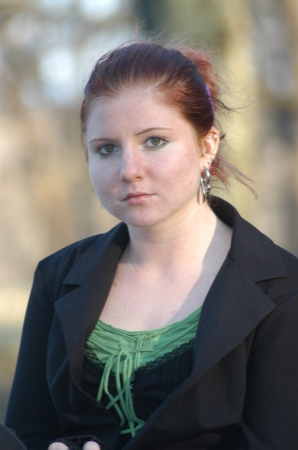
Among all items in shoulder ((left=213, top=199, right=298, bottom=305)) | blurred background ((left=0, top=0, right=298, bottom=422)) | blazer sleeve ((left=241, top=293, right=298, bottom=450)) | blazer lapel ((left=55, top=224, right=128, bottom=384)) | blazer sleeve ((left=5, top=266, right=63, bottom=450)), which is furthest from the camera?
blurred background ((left=0, top=0, right=298, bottom=422))

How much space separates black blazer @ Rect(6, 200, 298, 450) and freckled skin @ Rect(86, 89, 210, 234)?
242mm

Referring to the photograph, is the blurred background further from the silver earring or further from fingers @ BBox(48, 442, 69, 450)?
fingers @ BBox(48, 442, 69, 450)

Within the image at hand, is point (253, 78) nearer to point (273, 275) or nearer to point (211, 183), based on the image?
point (211, 183)

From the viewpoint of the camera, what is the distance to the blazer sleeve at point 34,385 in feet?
6.21

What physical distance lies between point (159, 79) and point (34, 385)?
1.05 m

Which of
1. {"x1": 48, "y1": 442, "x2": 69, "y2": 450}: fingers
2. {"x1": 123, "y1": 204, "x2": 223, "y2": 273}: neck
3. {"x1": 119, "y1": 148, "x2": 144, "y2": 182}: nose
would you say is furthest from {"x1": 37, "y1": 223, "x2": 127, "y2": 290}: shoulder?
{"x1": 48, "y1": 442, "x2": 69, "y2": 450}: fingers

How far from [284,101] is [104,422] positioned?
3.11 metres

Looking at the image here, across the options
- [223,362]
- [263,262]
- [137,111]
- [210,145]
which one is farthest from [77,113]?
[223,362]

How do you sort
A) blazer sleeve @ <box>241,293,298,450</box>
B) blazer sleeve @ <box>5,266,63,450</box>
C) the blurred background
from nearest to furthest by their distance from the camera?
blazer sleeve @ <box>241,293,298,450</box>, blazer sleeve @ <box>5,266,63,450</box>, the blurred background

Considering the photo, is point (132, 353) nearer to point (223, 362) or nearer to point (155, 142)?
point (223, 362)

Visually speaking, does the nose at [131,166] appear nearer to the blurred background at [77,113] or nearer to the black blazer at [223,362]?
the black blazer at [223,362]

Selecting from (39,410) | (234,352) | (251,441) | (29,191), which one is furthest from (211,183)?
(29,191)

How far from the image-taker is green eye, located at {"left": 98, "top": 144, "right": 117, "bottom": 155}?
65.4 inches

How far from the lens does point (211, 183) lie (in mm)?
1913
